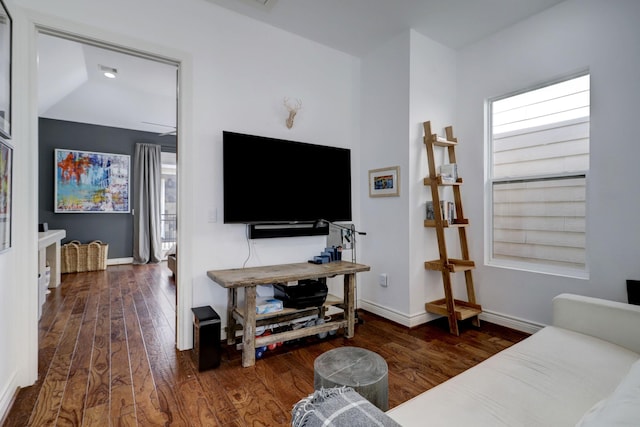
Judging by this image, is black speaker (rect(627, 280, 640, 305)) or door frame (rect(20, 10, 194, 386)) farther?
black speaker (rect(627, 280, 640, 305))

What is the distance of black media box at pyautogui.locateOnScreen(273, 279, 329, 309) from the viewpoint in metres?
2.50

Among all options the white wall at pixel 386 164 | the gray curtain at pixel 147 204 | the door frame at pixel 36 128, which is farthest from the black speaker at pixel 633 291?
the gray curtain at pixel 147 204

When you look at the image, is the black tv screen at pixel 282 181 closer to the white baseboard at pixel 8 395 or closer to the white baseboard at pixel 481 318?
the white baseboard at pixel 481 318

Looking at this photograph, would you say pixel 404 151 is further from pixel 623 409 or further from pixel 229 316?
pixel 623 409

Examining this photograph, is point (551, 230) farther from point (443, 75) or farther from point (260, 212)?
point (260, 212)

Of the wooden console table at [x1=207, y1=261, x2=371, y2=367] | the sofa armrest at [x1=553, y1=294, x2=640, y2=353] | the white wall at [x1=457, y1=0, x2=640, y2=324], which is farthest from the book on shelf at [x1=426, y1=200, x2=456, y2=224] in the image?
the sofa armrest at [x1=553, y1=294, x2=640, y2=353]

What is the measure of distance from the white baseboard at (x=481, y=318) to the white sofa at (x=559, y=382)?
1052 mm

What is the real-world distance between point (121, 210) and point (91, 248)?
90cm

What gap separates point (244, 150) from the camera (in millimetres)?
2557

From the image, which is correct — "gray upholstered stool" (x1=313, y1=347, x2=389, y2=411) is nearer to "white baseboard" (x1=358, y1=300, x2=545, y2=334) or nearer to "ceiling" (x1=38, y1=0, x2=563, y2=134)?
"white baseboard" (x1=358, y1=300, x2=545, y2=334)

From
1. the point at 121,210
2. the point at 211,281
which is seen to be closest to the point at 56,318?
the point at 211,281

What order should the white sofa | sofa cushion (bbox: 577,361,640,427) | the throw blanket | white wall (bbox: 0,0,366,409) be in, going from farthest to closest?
white wall (bbox: 0,0,366,409) → the white sofa → the throw blanket → sofa cushion (bbox: 577,361,640,427)

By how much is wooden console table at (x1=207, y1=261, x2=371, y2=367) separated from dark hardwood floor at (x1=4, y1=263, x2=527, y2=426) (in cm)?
14

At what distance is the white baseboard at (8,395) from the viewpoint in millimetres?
1614
